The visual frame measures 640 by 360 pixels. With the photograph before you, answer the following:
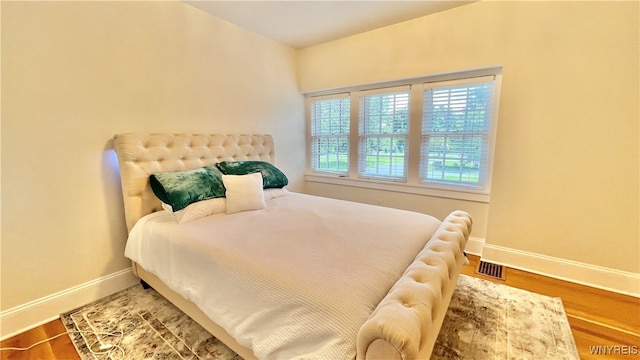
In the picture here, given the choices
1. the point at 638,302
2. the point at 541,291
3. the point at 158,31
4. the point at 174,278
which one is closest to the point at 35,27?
the point at 158,31

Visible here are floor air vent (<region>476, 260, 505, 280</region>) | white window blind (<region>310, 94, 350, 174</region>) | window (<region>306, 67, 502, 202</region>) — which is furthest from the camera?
white window blind (<region>310, 94, 350, 174</region>)

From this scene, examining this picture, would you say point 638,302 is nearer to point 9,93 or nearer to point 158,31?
point 158,31

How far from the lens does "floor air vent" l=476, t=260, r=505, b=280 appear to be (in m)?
2.42

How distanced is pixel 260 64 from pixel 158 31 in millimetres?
1186

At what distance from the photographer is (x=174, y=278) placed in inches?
67.8

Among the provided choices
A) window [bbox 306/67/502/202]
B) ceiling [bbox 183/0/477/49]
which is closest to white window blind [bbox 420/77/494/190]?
window [bbox 306/67/502/202]

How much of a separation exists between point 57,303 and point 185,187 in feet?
4.10

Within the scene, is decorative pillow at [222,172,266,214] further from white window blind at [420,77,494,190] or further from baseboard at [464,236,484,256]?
baseboard at [464,236,484,256]

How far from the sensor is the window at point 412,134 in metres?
2.77

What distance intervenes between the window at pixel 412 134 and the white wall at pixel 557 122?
0.21 meters

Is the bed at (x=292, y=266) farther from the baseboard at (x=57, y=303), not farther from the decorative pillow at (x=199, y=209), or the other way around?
the baseboard at (x=57, y=303)

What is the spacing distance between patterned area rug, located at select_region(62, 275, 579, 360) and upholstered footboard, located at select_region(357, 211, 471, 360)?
0.50 meters

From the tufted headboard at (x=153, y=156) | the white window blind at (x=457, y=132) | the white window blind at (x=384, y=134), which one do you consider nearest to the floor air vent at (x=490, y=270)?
the white window blind at (x=457, y=132)

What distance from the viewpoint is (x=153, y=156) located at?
7.41 ft
